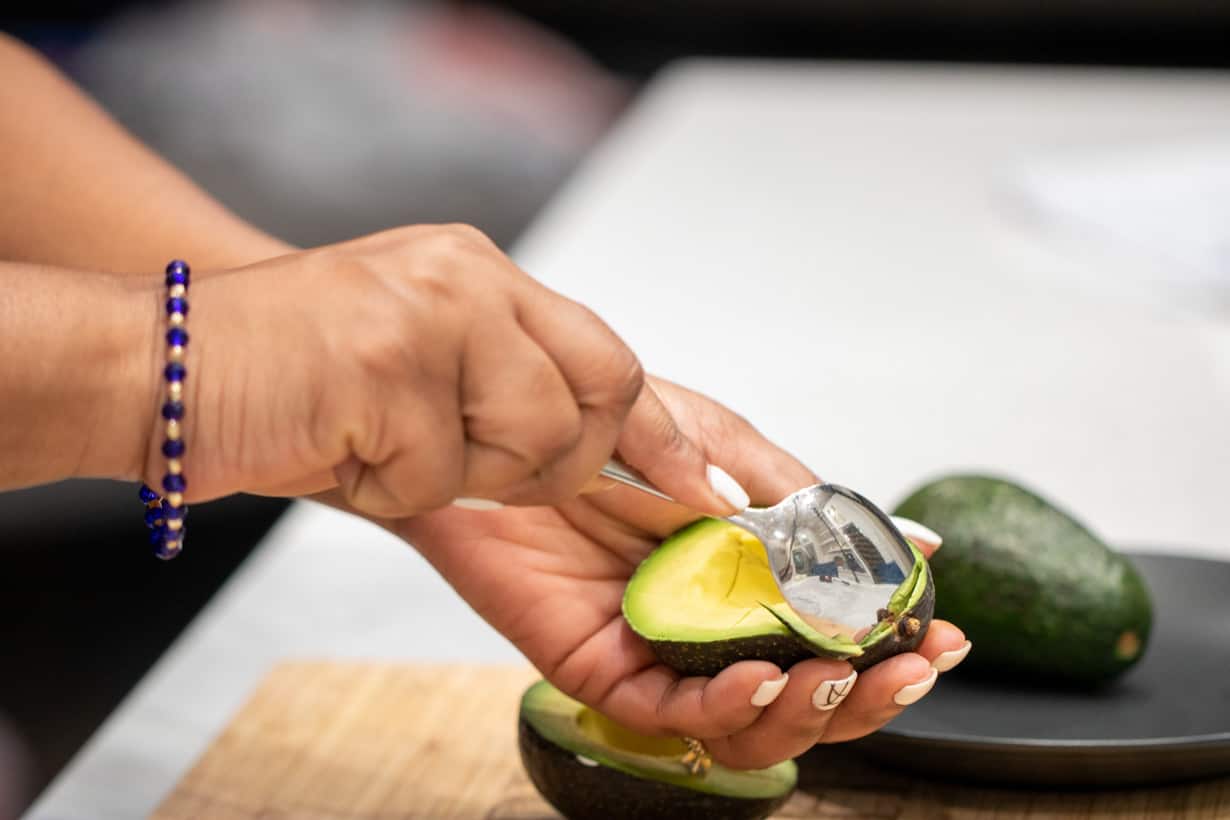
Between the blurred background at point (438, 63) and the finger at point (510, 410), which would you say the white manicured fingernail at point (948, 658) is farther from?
the blurred background at point (438, 63)

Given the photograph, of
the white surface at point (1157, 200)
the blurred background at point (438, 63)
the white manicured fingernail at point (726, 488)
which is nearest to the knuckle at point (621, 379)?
the white manicured fingernail at point (726, 488)

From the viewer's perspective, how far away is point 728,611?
0.91m

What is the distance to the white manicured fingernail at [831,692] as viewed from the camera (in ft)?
2.79

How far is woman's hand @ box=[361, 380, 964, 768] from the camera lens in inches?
34.0

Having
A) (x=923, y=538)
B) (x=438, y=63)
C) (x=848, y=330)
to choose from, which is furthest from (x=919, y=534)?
(x=438, y=63)

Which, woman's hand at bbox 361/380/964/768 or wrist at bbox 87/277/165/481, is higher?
wrist at bbox 87/277/165/481

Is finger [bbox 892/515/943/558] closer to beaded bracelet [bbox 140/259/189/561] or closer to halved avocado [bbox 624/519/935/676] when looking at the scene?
halved avocado [bbox 624/519/935/676]

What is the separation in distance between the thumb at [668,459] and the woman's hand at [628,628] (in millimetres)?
27

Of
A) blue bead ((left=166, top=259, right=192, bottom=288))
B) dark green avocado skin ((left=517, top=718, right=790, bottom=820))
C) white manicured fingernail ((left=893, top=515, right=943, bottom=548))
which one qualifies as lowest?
dark green avocado skin ((left=517, top=718, right=790, bottom=820))

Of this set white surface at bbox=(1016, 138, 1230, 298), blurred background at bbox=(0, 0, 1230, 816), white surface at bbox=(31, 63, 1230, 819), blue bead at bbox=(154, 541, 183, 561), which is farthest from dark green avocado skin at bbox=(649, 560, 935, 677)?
blurred background at bbox=(0, 0, 1230, 816)

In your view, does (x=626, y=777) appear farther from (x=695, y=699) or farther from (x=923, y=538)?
(x=923, y=538)

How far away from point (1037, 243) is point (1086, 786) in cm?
130

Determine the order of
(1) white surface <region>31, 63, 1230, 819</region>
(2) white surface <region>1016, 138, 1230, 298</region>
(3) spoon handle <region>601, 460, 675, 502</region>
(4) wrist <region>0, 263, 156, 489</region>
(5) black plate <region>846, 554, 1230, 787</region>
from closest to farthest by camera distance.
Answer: (4) wrist <region>0, 263, 156, 489</region>, (3) spoon handle <region>601, 460, 675, 502</region>, (5) black plate <region>846, 554, 1230, 787</region>, (1) white surface <region>31, 63, 1230, 819</region>, (2) white surface <region>1016, 138, 1230, 298</region>

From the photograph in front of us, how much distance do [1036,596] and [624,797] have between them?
31 centimetres
